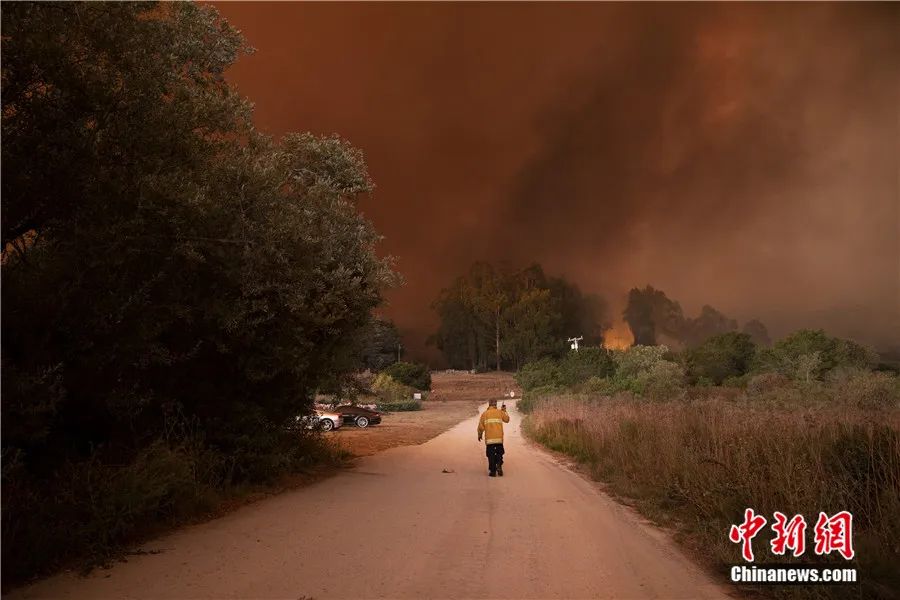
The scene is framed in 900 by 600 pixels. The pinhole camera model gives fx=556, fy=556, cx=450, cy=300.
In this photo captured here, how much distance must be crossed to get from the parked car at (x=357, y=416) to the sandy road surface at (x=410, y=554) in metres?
24.0

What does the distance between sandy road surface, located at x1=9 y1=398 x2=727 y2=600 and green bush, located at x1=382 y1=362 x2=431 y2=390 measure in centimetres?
6468

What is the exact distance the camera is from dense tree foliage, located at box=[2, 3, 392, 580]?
22.2 ft

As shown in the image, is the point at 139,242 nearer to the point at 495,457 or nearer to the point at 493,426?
the point at 493,426

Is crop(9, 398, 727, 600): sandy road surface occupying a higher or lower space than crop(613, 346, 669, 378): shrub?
lower

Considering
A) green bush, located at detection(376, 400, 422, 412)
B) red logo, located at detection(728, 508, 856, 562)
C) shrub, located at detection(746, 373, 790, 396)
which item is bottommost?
green bush, located at detection(376, 400, 422, 412)

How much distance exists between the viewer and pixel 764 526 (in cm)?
700

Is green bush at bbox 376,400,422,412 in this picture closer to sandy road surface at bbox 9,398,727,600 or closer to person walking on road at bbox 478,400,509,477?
person walking on road at bbox 478,400,509,477

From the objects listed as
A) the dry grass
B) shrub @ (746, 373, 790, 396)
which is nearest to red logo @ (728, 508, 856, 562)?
the dry grass

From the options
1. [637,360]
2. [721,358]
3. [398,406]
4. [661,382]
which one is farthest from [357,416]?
[721,358]

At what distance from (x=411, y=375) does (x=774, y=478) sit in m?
71.1

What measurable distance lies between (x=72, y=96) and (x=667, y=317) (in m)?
134

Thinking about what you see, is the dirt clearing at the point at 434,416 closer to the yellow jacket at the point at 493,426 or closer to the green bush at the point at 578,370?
the yellow jacket at the point at 493,426

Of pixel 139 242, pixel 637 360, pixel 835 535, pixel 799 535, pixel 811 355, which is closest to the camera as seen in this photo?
pixel 835 535

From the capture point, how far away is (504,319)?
112 metres
